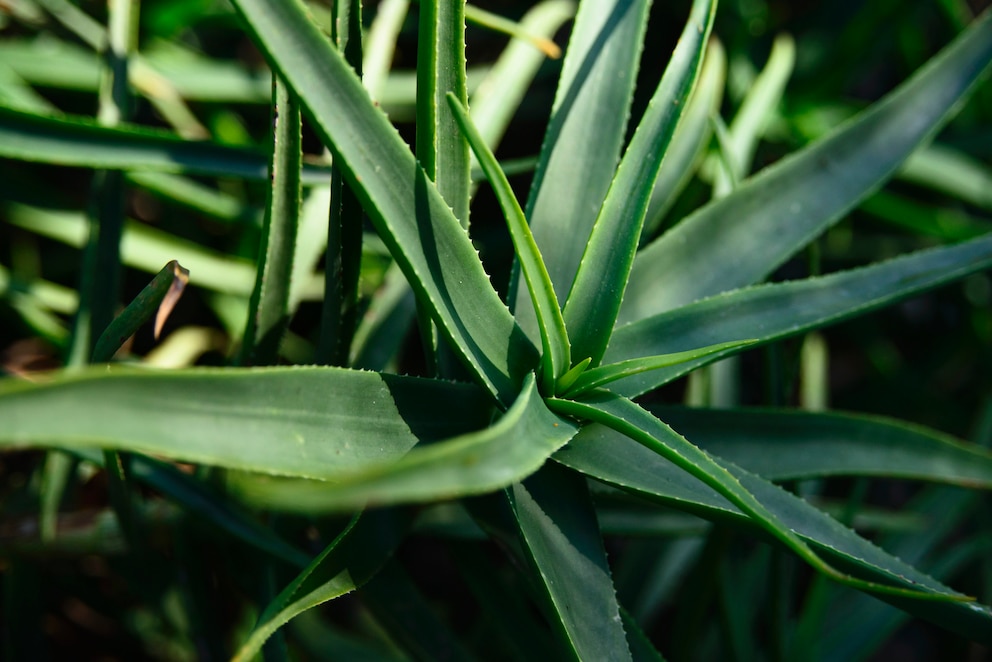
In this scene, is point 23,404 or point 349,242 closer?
point 23,404

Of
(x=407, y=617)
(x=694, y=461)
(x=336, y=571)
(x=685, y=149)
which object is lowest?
(x=407, y=617)

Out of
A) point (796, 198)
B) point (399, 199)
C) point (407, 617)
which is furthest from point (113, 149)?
point (796, 198)

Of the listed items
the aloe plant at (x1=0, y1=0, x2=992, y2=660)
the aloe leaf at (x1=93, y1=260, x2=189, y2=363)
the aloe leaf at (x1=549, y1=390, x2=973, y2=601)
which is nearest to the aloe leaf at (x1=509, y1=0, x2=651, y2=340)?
the aloe plant at (x1=0, y1=0, x2=992, y2=660)

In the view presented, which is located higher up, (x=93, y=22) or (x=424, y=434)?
(x=93, y=22)

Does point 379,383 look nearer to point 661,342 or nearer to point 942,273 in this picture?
point 661,342

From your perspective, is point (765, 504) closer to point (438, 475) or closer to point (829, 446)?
point (829, 446)

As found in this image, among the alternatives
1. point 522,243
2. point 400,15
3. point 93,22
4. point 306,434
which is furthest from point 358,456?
point 93,22

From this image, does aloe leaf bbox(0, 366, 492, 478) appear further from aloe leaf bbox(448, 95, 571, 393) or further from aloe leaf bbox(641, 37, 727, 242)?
aloe leaf bbox(641, 37, 727, 242)
